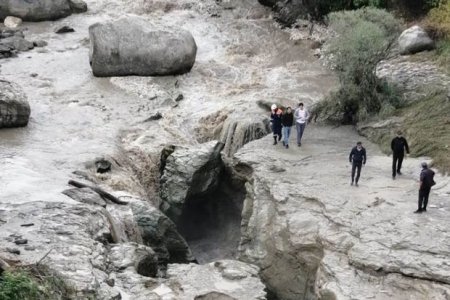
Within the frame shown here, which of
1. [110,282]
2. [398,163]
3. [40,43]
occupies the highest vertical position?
[40,43]

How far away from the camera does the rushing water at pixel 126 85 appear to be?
63.6 ft

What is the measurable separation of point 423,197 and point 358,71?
664 cm

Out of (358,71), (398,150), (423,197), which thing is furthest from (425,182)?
(358,71)

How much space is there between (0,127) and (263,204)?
911 centimetres

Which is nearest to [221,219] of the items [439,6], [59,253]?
[59,253]

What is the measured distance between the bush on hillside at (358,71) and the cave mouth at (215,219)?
12.3 feet

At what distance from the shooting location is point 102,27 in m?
25.2

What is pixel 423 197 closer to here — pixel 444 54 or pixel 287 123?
pixel 287 123

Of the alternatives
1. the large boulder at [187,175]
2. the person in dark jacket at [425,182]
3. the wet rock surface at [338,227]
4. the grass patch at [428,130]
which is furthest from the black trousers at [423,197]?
the large boulder at [187,175]

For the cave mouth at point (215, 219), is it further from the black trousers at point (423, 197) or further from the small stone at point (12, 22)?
the small stone at point (12, 22)

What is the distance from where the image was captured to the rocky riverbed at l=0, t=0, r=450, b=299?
44.8 feet

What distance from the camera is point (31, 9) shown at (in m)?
30.1

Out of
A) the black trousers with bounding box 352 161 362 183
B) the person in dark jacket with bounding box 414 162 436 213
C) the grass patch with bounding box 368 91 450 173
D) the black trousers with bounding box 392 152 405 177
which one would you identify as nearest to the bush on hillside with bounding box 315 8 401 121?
the grass patch with bounding box 368 91 450 173

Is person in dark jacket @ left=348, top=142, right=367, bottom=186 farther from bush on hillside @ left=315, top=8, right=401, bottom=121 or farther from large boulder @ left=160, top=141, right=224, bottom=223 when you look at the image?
large boulder @ left=160, top=141, right=224, bottom=223
